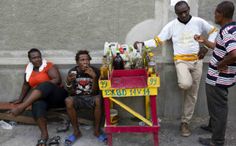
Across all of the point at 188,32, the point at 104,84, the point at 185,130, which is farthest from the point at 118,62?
the point at 185,130

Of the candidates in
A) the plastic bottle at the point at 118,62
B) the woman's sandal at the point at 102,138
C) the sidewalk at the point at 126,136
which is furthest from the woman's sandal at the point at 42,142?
the plastic bottle at the point at 118,62

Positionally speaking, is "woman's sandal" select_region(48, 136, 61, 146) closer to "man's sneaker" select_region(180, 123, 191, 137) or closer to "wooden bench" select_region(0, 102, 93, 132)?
"wooden bench" select_region(0, 102, 93, 132)

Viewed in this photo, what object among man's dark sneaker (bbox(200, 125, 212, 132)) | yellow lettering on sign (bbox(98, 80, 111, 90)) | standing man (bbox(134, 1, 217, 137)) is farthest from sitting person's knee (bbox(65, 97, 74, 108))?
man's dark sneaker (bbox(200, 125, 212, 132))

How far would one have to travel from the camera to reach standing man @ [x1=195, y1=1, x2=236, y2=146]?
3143 millimetres

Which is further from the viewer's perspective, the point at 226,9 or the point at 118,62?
the point at 118,62

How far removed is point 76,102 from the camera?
4.02m

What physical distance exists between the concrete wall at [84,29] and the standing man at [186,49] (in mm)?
221

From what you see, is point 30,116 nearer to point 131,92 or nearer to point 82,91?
point 82,91

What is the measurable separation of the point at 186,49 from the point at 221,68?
827 mm

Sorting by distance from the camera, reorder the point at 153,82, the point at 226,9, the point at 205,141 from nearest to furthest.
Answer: the point at 226,9
the point at 153,82
the point at 205,141

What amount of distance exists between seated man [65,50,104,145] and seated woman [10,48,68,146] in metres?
0.22

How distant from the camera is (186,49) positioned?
4039 mm

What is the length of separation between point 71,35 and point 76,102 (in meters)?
0.98

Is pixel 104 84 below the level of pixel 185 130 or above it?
above
